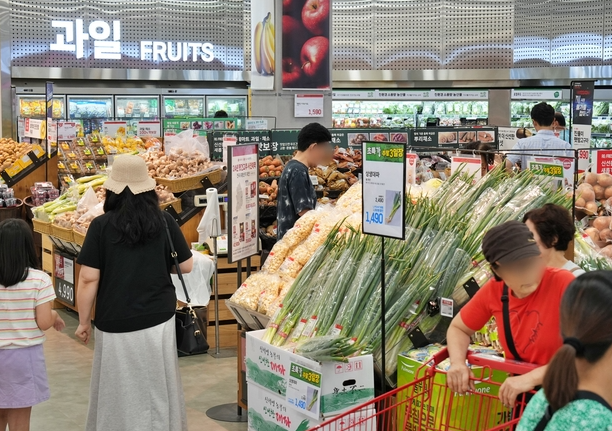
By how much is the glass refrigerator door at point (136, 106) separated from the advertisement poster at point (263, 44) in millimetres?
3297

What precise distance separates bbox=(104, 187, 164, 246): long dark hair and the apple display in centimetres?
791

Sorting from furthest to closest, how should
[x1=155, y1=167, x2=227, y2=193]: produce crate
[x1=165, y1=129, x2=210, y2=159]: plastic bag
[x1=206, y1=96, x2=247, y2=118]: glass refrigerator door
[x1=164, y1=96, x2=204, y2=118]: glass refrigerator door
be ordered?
[x1=206, y1=96, x2=247, y2=118]: glass refrigerator door → [x1=164, y1=96, x2=204, y2=118]: glass refrigerator door → [x1=165, y1=129, x2=210, y2=159]: plastic bag → [x1=155, y1=167, x2=227, y2=193]: produce crate

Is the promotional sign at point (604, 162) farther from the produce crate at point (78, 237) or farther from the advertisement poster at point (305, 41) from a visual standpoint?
the advertisement poster at point (305, 41)

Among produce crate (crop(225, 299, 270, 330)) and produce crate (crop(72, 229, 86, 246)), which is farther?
produce crate (crop(72, 229, 86, 246))

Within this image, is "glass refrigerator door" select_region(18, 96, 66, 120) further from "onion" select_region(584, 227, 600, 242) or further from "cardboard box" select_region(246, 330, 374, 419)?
"cardboard box" select_region(246, 330, 374, 419)

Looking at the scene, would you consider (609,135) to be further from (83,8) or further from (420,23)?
(83,8)

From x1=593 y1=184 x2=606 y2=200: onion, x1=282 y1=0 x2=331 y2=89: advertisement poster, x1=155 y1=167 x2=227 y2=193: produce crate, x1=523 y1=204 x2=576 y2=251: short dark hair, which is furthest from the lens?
x1=282 y1=0 x2=331 y2=89: advertisement poster

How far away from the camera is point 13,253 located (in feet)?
13.4

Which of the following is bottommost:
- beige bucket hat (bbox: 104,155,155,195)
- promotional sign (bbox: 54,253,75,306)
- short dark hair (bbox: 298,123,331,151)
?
promotional sign (bbox: 54,253,75,306)

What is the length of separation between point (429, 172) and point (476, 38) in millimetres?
9162

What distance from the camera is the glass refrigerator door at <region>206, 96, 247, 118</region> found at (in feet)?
49.4

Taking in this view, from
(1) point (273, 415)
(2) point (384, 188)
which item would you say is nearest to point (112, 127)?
(1) point (273, 415)

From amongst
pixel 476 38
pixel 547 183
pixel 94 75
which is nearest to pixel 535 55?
pixel 476 38

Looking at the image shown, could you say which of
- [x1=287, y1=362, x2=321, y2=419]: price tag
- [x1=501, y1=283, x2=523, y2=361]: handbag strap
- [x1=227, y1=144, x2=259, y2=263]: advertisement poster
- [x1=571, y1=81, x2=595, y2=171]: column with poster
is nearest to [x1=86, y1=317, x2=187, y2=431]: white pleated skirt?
[x1=287, y1=362, x2=321, y2=419]: price tag
